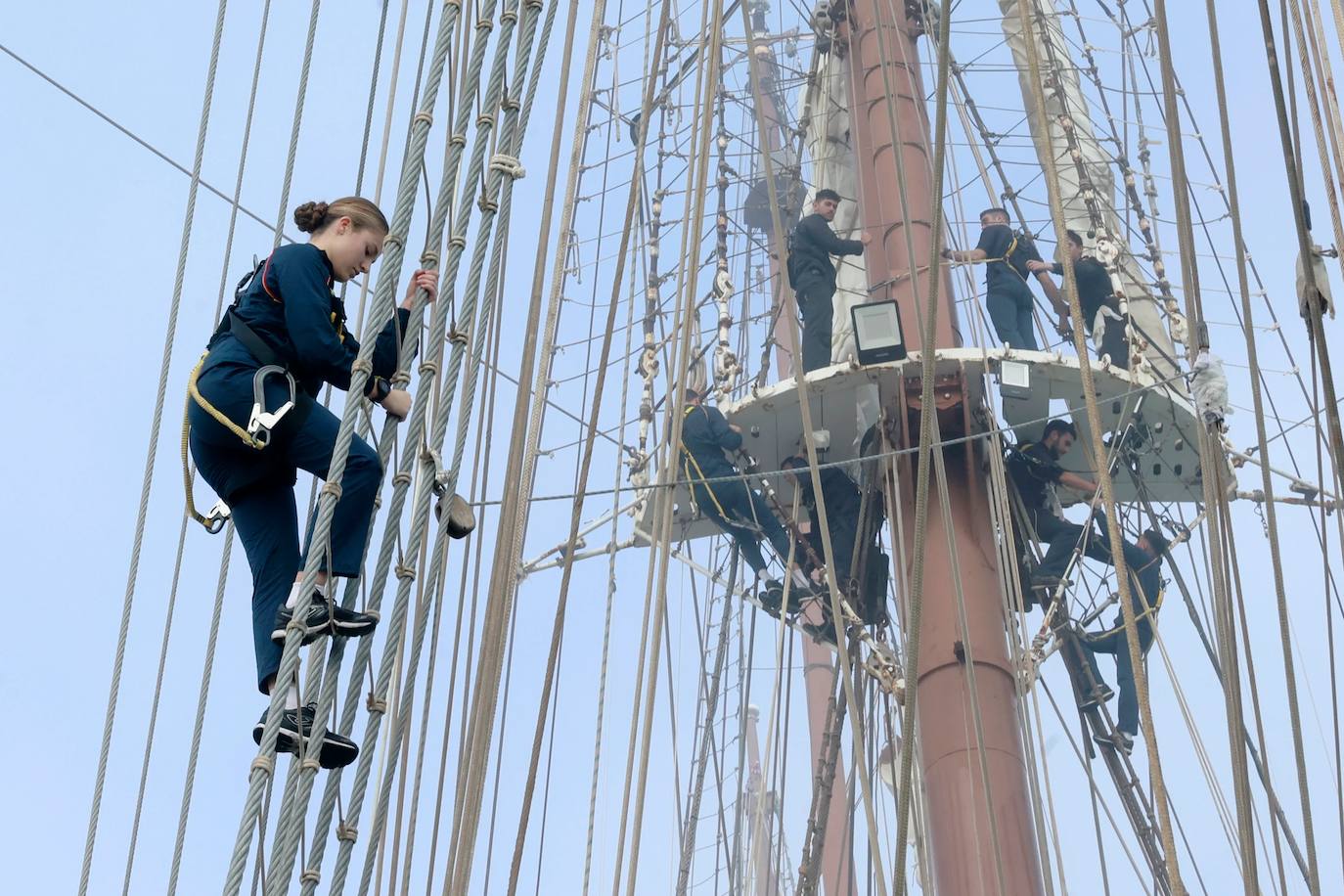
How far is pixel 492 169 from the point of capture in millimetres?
4363

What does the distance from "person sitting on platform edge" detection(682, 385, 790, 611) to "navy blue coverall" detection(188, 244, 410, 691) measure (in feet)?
17.2

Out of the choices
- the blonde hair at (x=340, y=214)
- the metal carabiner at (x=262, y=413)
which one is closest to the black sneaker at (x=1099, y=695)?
the blonde hair at (x=340, y=214)

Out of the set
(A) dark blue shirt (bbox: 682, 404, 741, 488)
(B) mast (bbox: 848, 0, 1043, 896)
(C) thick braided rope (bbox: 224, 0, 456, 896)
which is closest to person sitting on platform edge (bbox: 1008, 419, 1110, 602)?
(B) mast (bbox: 848, 0, 1043, 896)

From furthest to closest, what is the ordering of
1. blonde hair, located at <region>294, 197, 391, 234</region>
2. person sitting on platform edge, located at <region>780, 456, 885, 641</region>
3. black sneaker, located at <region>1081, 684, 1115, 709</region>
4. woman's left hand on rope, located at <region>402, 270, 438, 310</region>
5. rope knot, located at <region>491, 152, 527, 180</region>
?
1. black sneaker, located at <region>1081, 684, 1115, 709</region>
2. person sitting on platform edge, located at <region>780, 456, 885, 641</region>
3. rope knot, located at <region>491, 152, 527, 180</region>
4. woman's left hand on rope, located at <region>402, 270, 438, 310</region>
5. blonde hair, located at <region>294, 197, 391, 234</region>

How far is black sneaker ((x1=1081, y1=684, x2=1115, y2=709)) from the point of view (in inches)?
396

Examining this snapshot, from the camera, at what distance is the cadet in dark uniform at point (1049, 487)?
376 inches

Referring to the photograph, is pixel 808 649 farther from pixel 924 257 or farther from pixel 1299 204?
pixel 1299 204

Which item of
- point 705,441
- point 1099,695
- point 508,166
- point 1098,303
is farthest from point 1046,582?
point 508,166

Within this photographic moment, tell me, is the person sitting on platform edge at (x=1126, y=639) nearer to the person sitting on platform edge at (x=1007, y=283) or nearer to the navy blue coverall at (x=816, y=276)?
the person sitting on platform edge at (x=1007, y=283)

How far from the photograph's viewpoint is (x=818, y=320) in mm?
9328

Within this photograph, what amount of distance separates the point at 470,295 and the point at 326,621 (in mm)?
839

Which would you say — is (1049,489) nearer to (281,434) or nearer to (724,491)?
(724,491)

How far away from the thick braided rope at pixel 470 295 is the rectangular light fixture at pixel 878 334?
14.0ft

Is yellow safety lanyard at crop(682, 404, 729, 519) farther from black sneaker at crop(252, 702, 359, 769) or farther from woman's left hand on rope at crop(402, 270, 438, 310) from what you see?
black sneaker at crop(252, 702, 359, 769)
